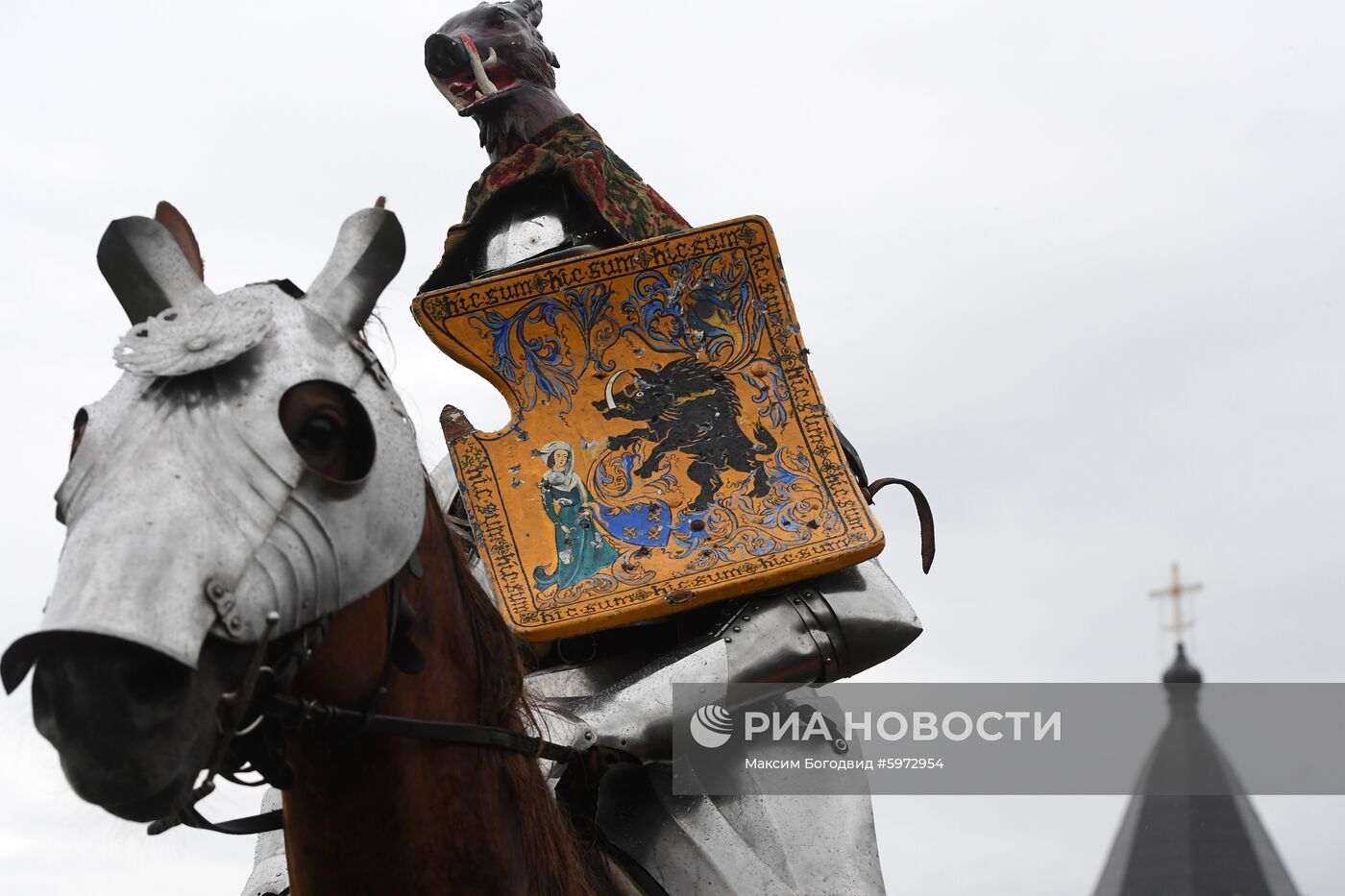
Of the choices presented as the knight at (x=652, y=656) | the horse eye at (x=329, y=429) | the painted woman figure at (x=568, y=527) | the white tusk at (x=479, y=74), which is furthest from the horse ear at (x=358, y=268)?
the white tusk at (x=479, y=74)

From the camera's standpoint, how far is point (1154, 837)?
58.2m

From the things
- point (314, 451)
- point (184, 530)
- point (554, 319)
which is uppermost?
point (554, 319)

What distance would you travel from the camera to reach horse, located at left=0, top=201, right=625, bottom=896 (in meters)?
3.20

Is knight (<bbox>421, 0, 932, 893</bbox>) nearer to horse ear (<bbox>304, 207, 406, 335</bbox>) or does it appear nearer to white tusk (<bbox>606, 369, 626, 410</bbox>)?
white tusk (<bbox>606, 369, 626, 410</bbox>)

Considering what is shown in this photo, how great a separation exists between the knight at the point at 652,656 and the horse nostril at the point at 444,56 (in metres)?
0.16

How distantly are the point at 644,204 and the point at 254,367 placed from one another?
3.09 m

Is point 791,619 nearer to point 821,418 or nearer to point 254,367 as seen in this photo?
point 821,418

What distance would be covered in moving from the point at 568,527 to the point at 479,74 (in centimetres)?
209

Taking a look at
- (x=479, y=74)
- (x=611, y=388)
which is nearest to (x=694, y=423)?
(x=611, y=388)

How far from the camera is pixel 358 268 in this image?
3.92 metres

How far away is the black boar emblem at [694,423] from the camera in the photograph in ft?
18.6

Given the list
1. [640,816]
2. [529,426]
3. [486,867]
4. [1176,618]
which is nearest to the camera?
[486,867]

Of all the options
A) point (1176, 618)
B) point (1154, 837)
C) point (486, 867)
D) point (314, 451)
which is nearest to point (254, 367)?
point (314, 451)

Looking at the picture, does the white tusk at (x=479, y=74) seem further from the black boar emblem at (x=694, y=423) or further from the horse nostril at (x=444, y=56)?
the black boar emblem at (x=694, y=423)
